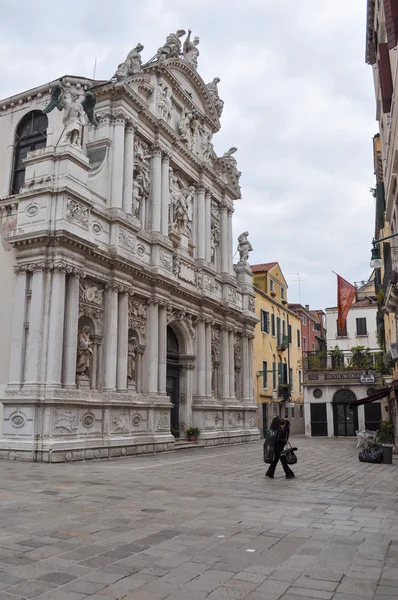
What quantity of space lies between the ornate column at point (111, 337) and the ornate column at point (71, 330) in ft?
5.82

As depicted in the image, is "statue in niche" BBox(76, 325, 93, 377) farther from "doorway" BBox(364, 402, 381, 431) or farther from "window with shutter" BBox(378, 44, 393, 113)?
"doorway" BBox(364, 402, 381, 431)

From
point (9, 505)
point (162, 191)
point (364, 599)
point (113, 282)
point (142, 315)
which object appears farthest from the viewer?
point (162, 191)

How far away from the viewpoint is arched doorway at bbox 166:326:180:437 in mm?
24523

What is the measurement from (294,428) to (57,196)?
29.8 meters

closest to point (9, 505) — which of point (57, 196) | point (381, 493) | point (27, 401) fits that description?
point (381, 493)

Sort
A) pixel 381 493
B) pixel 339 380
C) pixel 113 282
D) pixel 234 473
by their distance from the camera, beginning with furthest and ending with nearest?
1. pixel 339 380
2. pixel 113 282
3. pixel 234 473
4. pixel 381 493

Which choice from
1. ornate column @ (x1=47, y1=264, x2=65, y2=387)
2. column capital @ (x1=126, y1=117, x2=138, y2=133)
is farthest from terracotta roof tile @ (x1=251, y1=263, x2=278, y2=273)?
ornate column @ (x1=47, y1=264, x2=65, y2=387)

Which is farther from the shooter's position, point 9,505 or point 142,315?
point 142,315

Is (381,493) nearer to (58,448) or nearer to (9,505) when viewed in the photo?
(9,505)

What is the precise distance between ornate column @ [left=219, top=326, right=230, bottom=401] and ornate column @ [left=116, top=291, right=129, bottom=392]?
8.94 meters

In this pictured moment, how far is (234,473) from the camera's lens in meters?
13.9

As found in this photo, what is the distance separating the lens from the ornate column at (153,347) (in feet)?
69.8

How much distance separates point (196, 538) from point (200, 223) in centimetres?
2194

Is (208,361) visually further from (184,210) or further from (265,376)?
(265,376)
